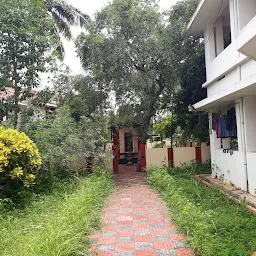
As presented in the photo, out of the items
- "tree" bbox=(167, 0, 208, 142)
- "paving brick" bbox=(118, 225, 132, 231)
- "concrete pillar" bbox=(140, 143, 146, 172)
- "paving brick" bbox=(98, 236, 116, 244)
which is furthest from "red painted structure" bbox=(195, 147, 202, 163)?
"paving brick" bbox=(98, 236, 116, 244)

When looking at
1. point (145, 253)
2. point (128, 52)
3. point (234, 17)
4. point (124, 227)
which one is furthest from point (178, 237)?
point (128, 52)

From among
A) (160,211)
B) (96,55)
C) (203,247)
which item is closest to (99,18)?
(96,55)

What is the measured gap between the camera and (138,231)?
452 cm

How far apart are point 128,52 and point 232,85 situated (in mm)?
4342

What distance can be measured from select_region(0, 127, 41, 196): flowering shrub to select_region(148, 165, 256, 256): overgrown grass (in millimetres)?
3175

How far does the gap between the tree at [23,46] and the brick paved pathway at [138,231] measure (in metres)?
4.54

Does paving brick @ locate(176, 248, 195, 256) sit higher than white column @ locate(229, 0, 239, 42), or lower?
lower

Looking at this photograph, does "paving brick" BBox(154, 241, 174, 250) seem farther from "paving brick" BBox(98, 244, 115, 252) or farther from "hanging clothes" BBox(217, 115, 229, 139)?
"hanging clothes" BBox(217, 115, 229, 139)


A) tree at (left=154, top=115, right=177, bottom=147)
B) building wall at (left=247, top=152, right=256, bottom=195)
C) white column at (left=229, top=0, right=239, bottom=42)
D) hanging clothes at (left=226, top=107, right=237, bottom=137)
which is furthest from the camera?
tree at (left=154, top=115, right=177, bottom=147)

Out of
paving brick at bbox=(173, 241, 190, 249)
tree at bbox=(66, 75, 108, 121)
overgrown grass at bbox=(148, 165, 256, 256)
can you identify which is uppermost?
tree at bbox=(66, 75, 108, 121)

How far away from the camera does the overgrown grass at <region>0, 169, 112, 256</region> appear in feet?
11.2

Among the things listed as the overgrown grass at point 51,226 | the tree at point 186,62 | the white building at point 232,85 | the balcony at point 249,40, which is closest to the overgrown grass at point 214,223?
the white building at point 232,85

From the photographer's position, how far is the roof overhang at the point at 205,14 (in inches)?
307

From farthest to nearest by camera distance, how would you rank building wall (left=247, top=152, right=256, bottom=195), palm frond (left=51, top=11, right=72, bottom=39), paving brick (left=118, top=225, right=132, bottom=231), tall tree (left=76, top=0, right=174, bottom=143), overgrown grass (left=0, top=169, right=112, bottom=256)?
palm frond (left=51, top=11, right=72, bottom=39), tall tree (left=76, top=0, right=174, bottom=143), building wall (left=247, top=152, right=256, bottom=195), paving brick (left=118, top=225, right=132, bottom=231), overgrown grass (left=0, top=169, right=112, bottom=256)
